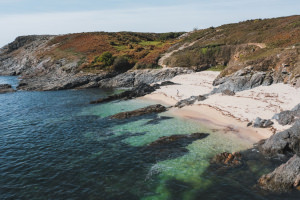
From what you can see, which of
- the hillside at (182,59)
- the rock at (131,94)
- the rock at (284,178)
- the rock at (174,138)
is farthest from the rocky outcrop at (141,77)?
the rock at (284,178)

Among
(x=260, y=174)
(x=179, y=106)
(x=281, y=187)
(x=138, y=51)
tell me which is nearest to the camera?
(x=281, y=187)

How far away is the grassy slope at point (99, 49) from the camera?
71.4 metres

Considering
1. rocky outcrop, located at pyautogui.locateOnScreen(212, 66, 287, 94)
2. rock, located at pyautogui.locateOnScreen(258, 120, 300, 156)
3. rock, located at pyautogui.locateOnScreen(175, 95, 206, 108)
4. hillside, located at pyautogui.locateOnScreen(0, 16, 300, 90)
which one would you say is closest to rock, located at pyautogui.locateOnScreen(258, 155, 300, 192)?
rock, located at pyautogui.locateOnScreen(258, 120, 300, 156)

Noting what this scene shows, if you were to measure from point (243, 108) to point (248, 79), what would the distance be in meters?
9.54

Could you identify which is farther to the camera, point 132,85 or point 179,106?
point 132,85

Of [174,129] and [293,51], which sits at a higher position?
[293,51]

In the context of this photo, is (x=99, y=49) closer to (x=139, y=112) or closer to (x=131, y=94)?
(x=131, y=94)

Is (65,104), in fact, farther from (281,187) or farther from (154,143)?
(281,187)

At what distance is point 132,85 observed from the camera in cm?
6025

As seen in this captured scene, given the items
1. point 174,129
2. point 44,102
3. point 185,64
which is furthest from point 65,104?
point 185,64

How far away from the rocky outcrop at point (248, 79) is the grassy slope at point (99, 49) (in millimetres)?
27613

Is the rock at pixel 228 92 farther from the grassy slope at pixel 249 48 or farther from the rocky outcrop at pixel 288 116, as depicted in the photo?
the rocky outcrop at pixel 288 116

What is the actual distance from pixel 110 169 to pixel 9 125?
22.5m

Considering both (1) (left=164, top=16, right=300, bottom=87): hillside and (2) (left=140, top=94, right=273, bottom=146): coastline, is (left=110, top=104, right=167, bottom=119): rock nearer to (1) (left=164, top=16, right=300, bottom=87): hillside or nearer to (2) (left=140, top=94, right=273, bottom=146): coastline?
(2) (left=140, top=94, right=273, bottom=146): coastline
